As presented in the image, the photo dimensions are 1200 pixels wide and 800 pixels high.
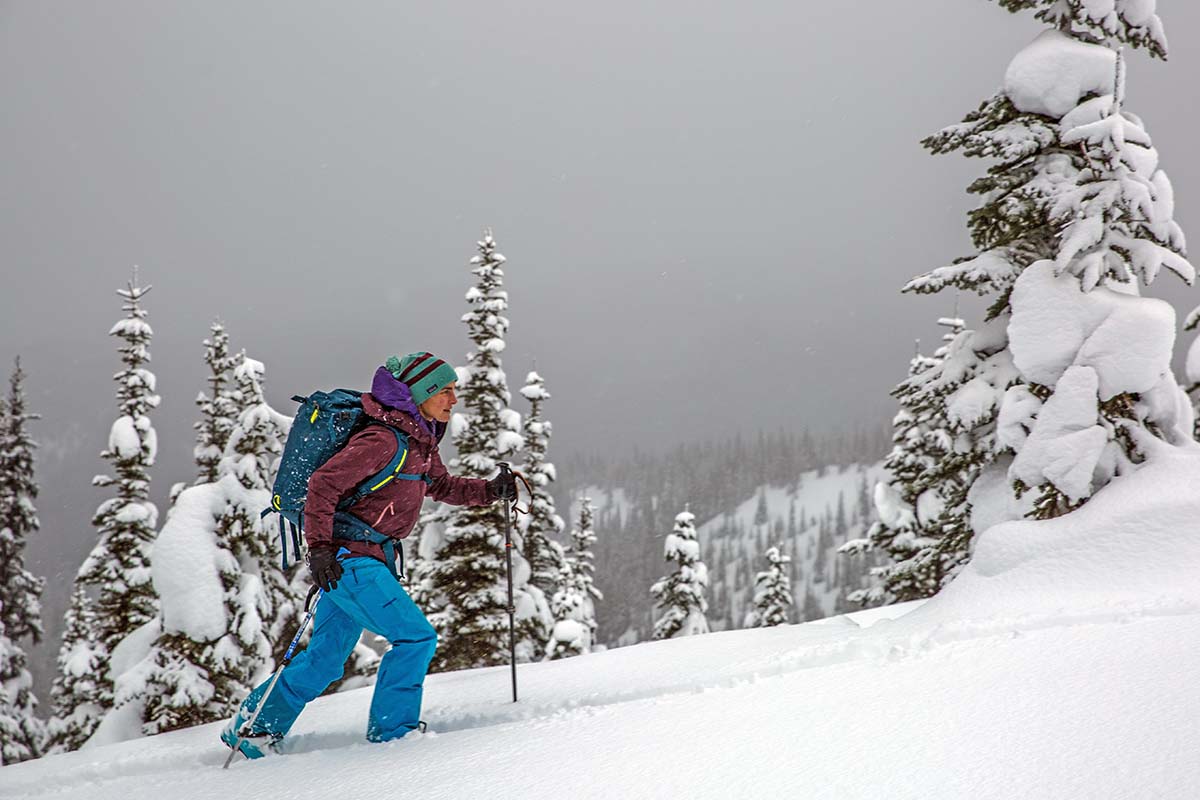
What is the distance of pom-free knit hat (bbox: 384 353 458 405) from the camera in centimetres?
515

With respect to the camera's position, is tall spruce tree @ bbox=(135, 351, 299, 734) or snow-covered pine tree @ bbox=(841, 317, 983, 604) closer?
tall spruce tree @ bbox=(135, 351, 299, 734)

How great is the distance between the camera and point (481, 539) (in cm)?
1862

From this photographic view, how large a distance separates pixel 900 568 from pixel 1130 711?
14410 mm

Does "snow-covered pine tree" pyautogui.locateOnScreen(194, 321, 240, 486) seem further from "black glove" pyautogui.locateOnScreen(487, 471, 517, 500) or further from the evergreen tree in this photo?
"black glove" pyautogui.locateOnScreen(487, 471, 517, 500)

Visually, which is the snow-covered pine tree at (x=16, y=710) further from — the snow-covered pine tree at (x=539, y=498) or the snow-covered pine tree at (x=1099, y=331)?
the snow-covered pine tree at (x=1099, y=331)

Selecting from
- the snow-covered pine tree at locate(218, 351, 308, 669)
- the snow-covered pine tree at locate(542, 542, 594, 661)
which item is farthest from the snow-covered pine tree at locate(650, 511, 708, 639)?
→ the snow-covered pine tree at locate(218, 351, 308, 669)

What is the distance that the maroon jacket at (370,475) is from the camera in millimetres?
4676

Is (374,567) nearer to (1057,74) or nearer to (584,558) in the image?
(1057,74)

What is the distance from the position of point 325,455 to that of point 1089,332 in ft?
27.9

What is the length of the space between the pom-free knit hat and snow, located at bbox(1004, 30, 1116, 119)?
948cm

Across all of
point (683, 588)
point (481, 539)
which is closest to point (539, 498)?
point (481, 539)

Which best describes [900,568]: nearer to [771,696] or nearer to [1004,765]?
[771,696]

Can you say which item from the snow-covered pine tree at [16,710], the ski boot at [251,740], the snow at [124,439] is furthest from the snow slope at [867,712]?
the snow-covered pine tree at [16,710]

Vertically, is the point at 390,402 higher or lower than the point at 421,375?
lower
